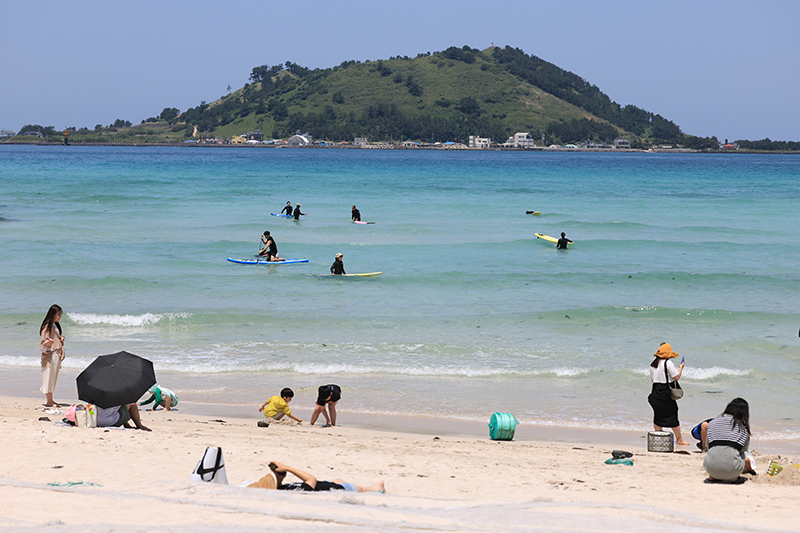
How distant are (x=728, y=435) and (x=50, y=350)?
922cm

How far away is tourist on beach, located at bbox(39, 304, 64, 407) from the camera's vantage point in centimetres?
1042

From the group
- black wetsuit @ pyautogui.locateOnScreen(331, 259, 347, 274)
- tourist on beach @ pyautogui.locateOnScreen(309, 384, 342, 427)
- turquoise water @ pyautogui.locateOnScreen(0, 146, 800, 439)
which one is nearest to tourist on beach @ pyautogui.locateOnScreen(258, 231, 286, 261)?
turquoise water @ pyautogui.locateOnScreen(0, 146, 800, 439)

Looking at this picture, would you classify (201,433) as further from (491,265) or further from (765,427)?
(491,265)

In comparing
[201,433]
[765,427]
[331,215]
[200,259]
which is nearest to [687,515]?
[765,427]

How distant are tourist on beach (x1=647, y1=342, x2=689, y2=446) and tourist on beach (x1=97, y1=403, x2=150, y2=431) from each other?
22.5 ft

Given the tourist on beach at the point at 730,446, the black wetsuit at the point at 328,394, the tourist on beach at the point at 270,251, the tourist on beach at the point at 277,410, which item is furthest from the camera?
the tourist on beach at the point at 270,251

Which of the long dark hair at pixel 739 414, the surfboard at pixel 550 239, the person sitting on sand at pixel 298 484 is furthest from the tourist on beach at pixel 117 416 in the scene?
the surfboard at pixel 550 239

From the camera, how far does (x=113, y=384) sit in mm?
8938

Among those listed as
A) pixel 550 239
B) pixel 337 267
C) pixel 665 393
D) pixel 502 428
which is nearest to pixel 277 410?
pixel 502 428

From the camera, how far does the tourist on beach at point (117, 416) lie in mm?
9188

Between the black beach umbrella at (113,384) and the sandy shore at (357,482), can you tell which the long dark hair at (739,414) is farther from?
the black beach umbrella at (113,384)

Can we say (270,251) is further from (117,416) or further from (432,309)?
(117,416)

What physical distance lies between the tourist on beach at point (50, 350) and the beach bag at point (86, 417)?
160 centimetres

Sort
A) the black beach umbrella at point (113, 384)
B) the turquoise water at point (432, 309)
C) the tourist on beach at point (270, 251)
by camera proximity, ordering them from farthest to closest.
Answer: the tourist on beach at point (270, 251)
the turquoise water at point (432, 309)
the black beach umbrella at point (113, 384)
